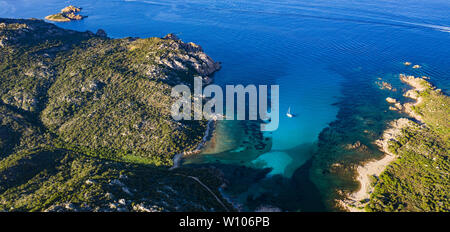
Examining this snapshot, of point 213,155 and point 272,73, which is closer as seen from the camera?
point 213,155

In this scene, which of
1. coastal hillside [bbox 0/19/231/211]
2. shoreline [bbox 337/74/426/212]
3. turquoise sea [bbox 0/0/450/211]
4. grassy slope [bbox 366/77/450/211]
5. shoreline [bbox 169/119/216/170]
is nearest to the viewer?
coastal hillside [bbox 0/19/231/211]

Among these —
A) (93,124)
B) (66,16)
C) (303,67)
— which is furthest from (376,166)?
(66,16)

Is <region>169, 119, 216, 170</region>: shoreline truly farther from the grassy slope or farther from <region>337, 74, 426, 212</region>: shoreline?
the grassy slope

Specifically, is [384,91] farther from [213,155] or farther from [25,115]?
[25,115]

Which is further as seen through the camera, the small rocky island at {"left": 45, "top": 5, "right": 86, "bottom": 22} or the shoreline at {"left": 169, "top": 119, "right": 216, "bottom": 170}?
the small rocky island at {"left": 45, "top": 5, "right": 86, "bottom": 22}

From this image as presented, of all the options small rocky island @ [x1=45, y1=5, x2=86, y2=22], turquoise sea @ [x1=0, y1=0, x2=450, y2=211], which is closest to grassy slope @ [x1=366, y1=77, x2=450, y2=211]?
turquoise sea @ [x1=0, y1=0, x2=450, y2=211]

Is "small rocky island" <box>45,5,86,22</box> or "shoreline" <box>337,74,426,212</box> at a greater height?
"small rocky island" <box>45,5,86,22</box>

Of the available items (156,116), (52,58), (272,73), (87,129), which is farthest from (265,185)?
(52,58)
